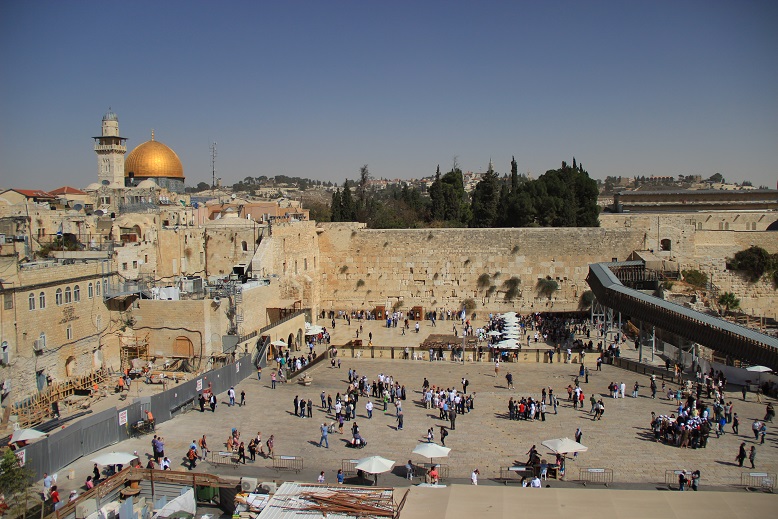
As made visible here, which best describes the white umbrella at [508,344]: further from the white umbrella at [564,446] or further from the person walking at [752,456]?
the person walking at [752,456]

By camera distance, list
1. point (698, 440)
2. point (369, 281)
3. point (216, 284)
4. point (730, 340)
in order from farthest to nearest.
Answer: point (369, 281) → point (216, 284) → point (730, 340) → point (698, 440)

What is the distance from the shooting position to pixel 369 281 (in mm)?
31312

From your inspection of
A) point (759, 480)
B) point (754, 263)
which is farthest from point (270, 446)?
point (754, 263)

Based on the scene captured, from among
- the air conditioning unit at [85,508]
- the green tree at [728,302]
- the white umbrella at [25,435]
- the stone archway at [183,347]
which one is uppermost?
the green tree at [728,302]

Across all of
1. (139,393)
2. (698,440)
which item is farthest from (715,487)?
(139,393)

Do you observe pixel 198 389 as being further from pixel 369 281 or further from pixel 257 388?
pixel 369 281

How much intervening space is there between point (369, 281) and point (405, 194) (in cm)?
2802

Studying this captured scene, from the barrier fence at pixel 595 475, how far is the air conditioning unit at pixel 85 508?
841 cm

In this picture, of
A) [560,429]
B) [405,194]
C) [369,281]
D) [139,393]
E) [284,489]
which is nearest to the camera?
[284,489]

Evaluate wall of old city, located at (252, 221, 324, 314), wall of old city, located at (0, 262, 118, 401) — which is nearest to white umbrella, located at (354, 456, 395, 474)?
wall of old city, located at (0, 262, 118, 401)

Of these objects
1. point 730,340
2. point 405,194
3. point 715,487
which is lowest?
point 715,487

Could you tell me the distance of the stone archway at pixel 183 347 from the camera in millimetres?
20875

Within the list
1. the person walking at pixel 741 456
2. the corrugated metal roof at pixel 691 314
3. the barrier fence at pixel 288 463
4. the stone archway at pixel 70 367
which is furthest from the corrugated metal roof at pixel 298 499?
the stone archway at pixel 70 367

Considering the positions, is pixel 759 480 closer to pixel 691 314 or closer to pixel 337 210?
pixel 691 314
